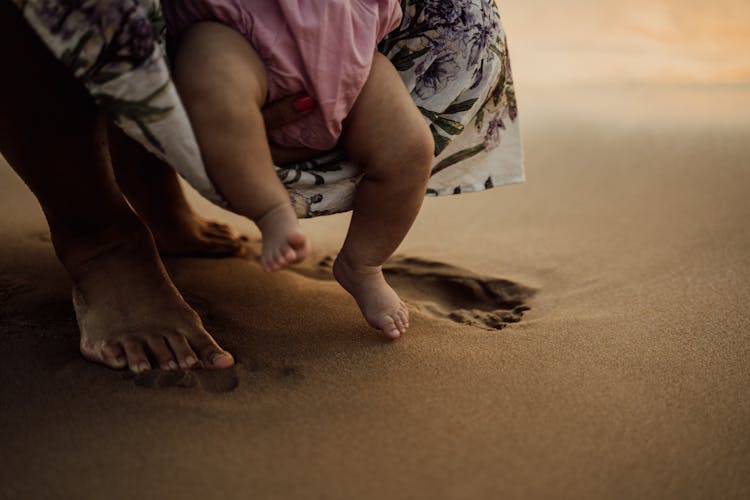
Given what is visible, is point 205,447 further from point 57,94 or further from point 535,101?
point 535,101

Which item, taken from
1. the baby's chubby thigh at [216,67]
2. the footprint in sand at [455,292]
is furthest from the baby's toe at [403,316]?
the baby's chubby thigh at [216,67]

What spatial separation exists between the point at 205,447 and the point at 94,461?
14 cm

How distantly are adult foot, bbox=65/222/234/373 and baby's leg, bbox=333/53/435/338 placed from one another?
30 centimetres

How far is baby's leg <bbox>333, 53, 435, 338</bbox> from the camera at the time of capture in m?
1.13

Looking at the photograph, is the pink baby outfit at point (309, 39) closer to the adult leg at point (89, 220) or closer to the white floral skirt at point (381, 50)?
the white floral skirt at point (381, 50)

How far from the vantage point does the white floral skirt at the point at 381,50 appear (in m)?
0.92

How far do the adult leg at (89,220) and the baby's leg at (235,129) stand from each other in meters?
0.23

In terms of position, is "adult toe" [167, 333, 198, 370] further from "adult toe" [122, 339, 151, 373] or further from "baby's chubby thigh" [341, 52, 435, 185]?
"baby's chubby thigh" [341, 52, 435, 185]

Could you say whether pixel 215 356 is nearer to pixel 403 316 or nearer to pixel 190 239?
pixel 403 316

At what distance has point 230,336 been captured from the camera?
121 centimetres

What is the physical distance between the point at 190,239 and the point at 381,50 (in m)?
0.63

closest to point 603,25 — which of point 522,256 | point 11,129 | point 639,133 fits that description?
point 639,133

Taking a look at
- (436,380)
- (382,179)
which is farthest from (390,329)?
(382,179)

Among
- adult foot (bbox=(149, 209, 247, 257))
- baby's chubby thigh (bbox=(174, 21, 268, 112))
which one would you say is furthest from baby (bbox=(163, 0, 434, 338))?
adult foot (bbox=(149, 209, 247, 257))
